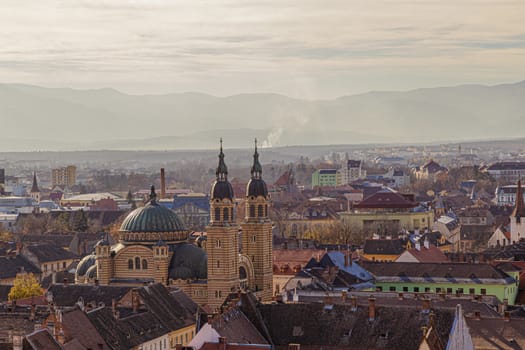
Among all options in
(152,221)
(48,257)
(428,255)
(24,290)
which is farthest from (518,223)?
(24,290)

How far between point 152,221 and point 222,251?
7.31 metres

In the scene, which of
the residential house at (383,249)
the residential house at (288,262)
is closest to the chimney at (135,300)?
the residential house at (288,262)

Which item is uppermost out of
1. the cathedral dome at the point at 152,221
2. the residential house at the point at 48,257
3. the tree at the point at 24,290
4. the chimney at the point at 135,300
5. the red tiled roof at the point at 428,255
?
the cathedral dome at the point at 152,221

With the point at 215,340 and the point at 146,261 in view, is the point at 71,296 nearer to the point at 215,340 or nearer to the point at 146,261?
the point at 146,261

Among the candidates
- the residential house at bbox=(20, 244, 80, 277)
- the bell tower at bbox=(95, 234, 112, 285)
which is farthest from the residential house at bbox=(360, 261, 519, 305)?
the residential house at bbox=(20, 244, 80, 277)

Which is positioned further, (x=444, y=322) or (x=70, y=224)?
(x=70, y=224)

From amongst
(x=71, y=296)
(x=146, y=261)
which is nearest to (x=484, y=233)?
(x=146, y=261)

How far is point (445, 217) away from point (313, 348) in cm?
11222

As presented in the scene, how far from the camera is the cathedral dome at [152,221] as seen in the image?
102m

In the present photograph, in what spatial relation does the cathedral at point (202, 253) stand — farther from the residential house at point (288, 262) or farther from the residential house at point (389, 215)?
the residential house at point (389, 215)

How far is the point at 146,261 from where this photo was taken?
100500 mm

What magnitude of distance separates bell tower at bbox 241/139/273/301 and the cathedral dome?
5.19 m

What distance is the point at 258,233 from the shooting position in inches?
4060

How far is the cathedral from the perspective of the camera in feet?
320
